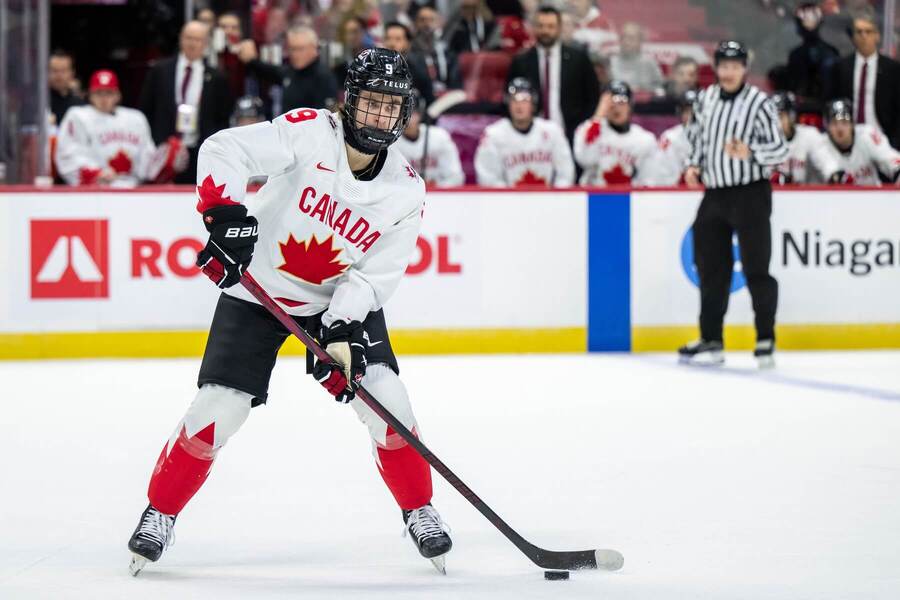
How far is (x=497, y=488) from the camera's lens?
3607mm

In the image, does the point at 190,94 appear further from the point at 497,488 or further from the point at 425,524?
the point at 425,524

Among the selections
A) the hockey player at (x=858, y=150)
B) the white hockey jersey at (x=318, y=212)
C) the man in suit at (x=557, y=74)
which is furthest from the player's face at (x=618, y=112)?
the white hockey jersey at (x=318, y=212)

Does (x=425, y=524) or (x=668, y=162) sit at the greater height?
(x=668, y=162)

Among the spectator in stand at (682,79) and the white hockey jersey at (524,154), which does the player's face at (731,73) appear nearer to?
the white hockey jersey at (524,154)

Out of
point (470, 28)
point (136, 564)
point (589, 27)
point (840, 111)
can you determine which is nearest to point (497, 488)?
point (136, 564)

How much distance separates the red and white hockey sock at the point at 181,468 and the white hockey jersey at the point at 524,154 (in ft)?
15.8

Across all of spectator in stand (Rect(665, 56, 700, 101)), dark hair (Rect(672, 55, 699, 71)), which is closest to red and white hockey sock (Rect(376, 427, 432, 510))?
spectator in stand (Rect(665, 56, 700, 101))

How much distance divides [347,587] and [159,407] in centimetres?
250

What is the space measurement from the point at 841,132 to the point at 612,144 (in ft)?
3.99

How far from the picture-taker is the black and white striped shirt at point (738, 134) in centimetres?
601

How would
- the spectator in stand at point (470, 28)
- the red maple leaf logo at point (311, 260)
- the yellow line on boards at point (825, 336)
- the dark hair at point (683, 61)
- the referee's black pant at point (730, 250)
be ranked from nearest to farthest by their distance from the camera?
the red maple leaf logo at point (311, 260) → the referee's black pant at point (730, 250) → the yellow line on boards at point (825, 336) → the spectator in stand at point (470, 28) → the dark hair at point (683, 61)

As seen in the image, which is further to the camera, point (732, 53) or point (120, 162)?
point (120, 162)

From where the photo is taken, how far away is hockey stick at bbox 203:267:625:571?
107 inches

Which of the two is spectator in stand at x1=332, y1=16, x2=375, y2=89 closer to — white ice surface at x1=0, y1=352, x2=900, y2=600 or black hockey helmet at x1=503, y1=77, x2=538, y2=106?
black hockey helmet at x1=503, y1=77, x2=538, y2=106
